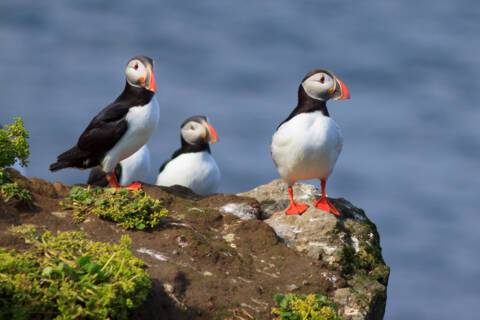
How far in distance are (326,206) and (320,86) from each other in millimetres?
1121

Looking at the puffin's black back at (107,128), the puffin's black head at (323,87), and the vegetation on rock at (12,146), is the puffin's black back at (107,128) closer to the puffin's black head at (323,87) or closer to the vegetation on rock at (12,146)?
the puffin's black head at (323,87)

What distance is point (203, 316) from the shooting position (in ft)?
21.3

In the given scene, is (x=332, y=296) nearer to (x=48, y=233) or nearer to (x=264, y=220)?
(x=264, y=220)

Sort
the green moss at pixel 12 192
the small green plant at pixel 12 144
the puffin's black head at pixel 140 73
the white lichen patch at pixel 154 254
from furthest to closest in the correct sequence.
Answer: the puffin's black head at pixel 140 73, the small green plant at pixel 12 144, the green moss at pixel 12 192, the white lichen patch at pixel 154 254

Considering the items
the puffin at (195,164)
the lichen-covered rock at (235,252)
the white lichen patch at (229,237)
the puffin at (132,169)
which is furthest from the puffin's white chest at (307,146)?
the puffin at (132,169)

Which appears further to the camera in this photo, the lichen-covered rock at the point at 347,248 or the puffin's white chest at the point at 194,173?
the puffin's white chest at the point at 194,173

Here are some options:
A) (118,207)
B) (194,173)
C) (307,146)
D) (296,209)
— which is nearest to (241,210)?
(296,209)

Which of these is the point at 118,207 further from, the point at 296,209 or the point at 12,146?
the point at 296,209

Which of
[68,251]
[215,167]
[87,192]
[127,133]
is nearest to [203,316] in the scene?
[68,251]

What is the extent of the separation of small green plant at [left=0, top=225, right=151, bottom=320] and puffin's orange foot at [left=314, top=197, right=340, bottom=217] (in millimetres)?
2646

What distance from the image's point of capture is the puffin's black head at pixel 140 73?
30.8 ft

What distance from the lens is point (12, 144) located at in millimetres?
7520

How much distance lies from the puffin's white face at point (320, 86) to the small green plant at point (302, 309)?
102 inches

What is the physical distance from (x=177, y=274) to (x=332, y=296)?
1.21 meters
